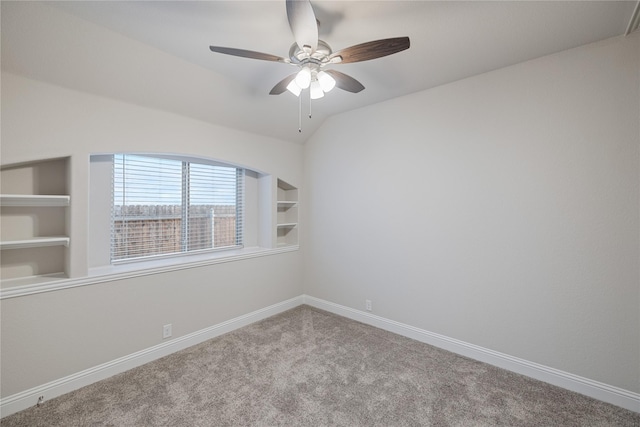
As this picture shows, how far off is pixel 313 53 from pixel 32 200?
2220 mm

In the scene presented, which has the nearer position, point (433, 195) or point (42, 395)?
point (42, 395)

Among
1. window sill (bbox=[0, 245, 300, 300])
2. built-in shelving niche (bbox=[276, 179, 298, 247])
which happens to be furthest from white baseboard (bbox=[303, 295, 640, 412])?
window sill (bbox=[0, 245, 300, 300])

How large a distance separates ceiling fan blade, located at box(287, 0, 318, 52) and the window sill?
227 centimetres

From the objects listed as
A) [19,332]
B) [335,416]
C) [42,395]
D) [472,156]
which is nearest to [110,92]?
[19,332]

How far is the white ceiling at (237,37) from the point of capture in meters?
1.74

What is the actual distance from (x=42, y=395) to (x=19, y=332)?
49 centimetres

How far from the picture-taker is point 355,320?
3.45m

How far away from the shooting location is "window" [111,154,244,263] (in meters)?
2.78

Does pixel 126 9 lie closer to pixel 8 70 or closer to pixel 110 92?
pixel 110 92

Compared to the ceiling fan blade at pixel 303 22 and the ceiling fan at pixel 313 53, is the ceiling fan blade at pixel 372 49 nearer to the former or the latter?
the ceiling fan at pixel 313 53

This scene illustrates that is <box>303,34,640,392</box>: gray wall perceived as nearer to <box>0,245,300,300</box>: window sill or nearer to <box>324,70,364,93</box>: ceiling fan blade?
<box>324,70,364,93</box>: ceiling fan blade

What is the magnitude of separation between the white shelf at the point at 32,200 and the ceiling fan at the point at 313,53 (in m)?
1.60

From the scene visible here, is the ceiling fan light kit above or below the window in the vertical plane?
above

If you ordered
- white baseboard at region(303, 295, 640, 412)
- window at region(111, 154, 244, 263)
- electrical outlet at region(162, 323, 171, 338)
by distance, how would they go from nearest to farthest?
white baseboard at region(303, 295, 640, 412) < electrical outlet at region(162, 323, 171, 338) < window at region(111, 154, 244, 263)
